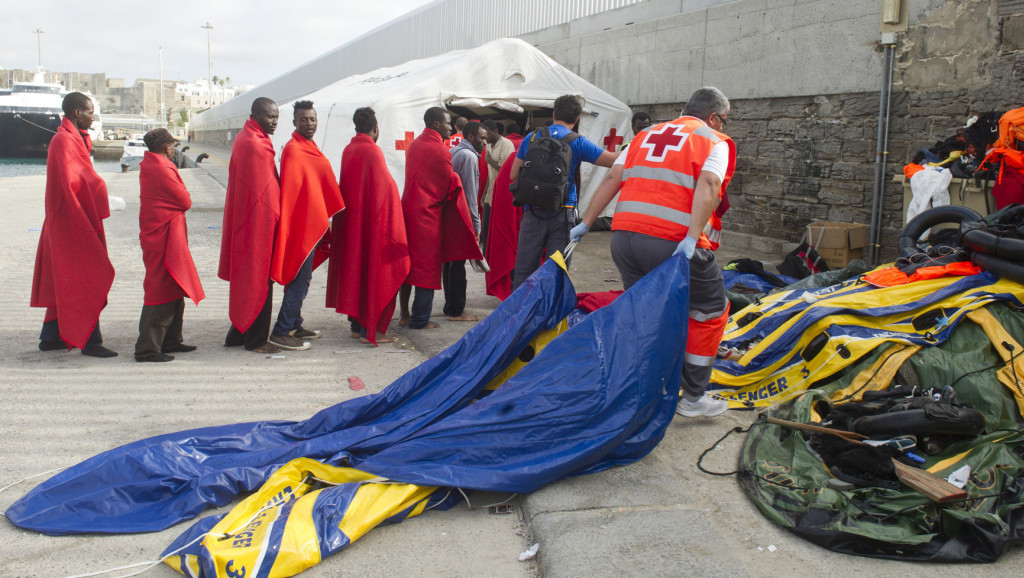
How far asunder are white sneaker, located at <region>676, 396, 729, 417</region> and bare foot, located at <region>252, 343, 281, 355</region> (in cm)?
293

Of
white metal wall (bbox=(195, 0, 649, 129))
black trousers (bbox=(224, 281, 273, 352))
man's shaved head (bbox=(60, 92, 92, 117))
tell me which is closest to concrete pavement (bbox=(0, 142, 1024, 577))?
black trousers (bbox=(224, 281, 273, 352))

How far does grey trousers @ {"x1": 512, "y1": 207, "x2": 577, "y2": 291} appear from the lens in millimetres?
5301

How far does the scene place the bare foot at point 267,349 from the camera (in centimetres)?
521

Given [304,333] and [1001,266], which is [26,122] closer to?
[304,333]

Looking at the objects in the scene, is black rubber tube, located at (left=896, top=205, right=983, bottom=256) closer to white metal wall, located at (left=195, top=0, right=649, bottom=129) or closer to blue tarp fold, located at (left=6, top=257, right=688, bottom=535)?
blue tarp fold, located at (left=6, top=257, right=688, bottom=535)

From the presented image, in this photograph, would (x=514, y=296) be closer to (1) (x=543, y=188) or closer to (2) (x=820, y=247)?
(1) (x=543, y=188)

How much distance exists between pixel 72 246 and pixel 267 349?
1.42 meters

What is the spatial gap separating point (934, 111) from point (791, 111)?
1.83 meters

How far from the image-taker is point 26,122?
48.1 metres

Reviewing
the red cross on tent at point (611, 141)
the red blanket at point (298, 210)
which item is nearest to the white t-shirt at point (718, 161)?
the red blanket at point (298, 210)

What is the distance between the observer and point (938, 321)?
12.9ft

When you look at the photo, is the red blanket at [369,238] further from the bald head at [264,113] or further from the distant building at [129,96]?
the distant building at [129,96]

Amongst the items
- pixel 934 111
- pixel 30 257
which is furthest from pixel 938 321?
pixel 30 257

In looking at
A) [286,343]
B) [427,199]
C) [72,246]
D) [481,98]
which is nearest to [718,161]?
[427,199]
